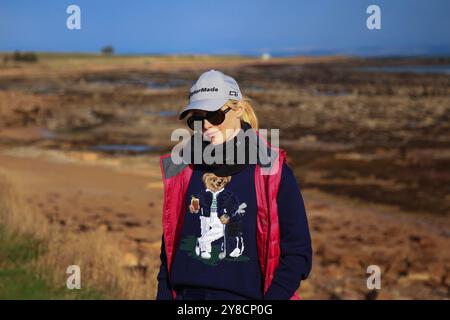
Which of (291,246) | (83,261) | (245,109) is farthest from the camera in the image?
(83,261)

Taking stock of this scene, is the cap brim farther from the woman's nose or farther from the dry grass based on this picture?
the dry grass

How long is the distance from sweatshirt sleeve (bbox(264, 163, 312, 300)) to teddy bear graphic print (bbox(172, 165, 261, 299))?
0.31ft

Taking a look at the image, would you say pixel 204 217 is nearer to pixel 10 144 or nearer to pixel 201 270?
pixel 201 270

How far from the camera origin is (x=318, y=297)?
781cm

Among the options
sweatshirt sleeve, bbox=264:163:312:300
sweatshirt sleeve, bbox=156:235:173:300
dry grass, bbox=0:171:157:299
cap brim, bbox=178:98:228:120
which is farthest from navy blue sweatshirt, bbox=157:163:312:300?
dry grass, bbox=0:171:157:299

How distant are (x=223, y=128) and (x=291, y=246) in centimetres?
54

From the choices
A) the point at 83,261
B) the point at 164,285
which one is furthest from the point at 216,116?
the point at 83,261

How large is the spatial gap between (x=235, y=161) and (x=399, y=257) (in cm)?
706

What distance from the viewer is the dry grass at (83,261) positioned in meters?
6.27

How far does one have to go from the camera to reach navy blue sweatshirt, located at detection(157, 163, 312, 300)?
105 inches

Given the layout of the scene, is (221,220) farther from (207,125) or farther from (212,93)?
(212,93)

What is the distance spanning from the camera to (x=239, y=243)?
107 inches

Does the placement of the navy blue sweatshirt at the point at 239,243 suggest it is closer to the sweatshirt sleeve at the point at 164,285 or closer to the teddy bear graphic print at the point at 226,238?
the teddy bear graphic print at the point at 226,238
